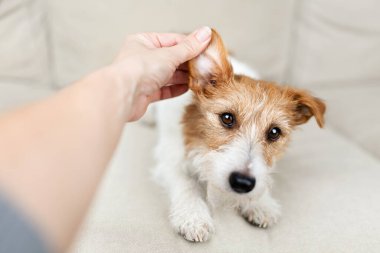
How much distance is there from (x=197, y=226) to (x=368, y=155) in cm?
107

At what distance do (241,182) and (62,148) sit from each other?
636 mm

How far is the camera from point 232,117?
1408mm

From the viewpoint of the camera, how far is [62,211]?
2.23 feet

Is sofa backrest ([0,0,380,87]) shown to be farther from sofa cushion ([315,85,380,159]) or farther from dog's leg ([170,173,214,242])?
dog's leg ([170,173,214,242])

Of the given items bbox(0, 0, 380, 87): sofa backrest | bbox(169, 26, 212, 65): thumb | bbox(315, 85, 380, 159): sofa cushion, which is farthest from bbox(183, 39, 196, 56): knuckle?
bbox(315, 85, 380, 159): sofa cushion

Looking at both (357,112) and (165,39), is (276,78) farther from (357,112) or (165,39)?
(165,39)

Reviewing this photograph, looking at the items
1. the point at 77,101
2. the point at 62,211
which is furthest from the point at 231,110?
the point at 62,211

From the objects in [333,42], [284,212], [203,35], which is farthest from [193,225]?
[333,42]

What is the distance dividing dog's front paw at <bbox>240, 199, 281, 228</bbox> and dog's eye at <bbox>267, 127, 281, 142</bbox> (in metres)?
0.23

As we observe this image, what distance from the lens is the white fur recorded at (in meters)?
1.24

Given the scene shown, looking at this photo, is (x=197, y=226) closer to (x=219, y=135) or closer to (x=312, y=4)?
(x=219, y=135)

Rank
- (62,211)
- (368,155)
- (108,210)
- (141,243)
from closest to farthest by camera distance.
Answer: (62,211), (141,243), (108,210), (368,155)

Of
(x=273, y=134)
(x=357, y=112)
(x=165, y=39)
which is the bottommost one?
(x=357, y=112)

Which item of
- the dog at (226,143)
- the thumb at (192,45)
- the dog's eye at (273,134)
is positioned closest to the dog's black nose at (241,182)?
the dog at (226,143)
